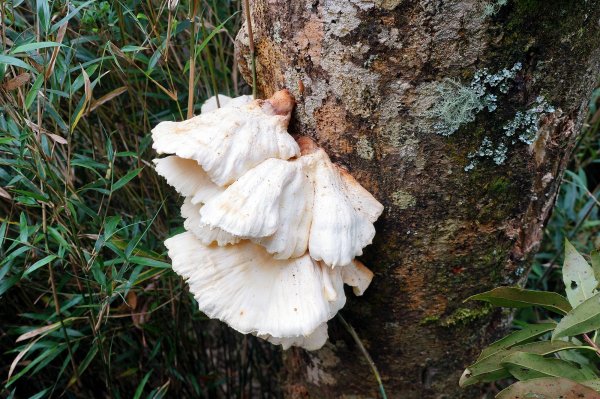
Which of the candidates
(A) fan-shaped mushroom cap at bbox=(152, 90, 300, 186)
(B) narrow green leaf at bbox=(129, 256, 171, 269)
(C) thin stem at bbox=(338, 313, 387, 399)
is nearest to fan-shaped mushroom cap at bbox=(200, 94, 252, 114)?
(A) fan-shaped mushroom cap at bbox=(152, 90, 300, 186)

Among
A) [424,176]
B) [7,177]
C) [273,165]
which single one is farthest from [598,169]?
[7,177]

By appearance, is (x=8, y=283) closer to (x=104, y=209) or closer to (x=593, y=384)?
(x=104, y=209)

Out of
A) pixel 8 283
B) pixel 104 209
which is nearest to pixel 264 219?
pixel 8 283

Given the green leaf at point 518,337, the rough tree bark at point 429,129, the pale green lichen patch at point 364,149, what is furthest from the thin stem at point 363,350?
the pale green lichen patch at point 364,149

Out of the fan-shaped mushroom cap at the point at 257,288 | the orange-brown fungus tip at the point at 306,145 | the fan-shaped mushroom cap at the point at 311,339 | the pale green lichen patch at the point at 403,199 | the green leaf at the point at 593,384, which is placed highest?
the orange-brown fungus tip at the point at 306,145

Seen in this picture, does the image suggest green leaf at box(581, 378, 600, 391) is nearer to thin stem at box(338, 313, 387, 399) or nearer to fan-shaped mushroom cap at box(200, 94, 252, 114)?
thin stem at box(338, 313, 387, 399)

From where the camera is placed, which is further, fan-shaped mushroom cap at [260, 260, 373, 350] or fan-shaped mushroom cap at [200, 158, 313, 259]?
fan-shaped mushroom cap at [260, 260, 373, 350]

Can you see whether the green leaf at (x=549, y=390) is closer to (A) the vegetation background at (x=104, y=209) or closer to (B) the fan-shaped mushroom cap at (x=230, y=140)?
(B) the fan-shaped mushroom cap at (x=230, y=140)
